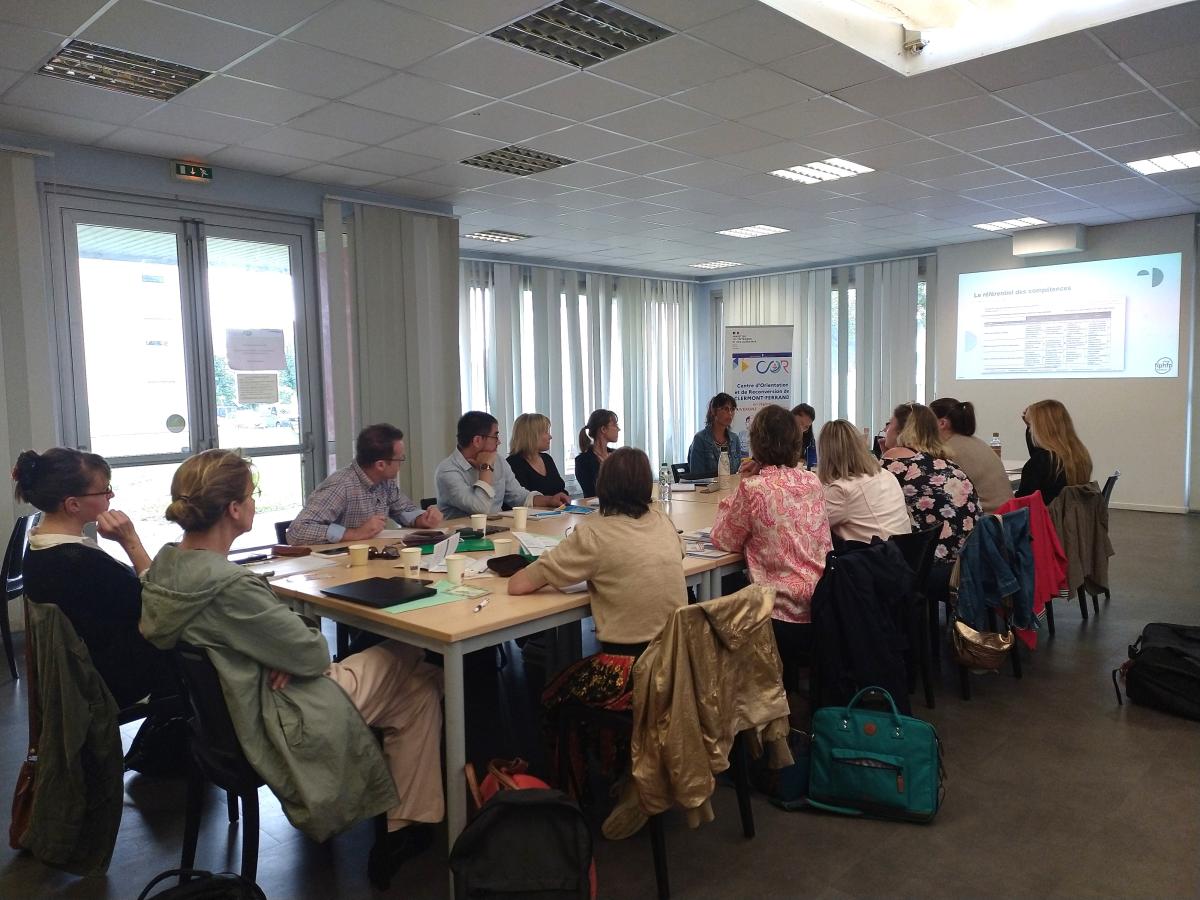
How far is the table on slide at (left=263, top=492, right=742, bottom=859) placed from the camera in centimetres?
222

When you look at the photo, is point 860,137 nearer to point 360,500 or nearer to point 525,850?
point 360,500

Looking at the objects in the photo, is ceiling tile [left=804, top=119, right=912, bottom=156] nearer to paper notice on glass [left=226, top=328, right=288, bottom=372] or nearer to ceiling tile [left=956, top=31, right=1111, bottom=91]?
ceiling tile [left=956, top=31, right=1111, bottom=91]

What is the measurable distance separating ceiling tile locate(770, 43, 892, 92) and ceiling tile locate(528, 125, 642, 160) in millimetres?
1226

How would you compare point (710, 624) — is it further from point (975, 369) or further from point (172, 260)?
point (975, 369)

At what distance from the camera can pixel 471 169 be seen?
223 inches

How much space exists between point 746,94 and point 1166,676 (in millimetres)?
3308

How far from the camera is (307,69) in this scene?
382cm

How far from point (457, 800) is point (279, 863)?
681 mm

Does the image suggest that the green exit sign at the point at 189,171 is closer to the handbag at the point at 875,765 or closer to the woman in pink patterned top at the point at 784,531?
the woman in pink patterned top at the point at 784,531

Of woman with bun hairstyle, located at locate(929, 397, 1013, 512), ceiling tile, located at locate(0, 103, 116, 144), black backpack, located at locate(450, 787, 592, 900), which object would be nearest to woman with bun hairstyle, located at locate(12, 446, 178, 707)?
black backpack, located at locate(450, 787, 592, 900)

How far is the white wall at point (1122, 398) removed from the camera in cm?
804

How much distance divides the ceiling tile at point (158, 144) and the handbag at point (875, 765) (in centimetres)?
465

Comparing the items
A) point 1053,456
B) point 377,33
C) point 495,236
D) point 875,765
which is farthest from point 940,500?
point 495,236

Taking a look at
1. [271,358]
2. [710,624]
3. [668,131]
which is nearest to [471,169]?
[668,131]
